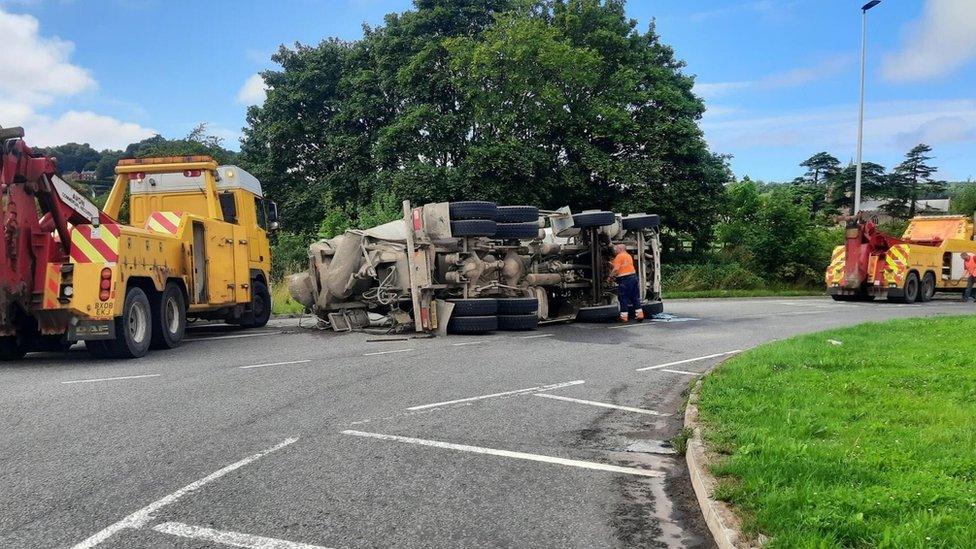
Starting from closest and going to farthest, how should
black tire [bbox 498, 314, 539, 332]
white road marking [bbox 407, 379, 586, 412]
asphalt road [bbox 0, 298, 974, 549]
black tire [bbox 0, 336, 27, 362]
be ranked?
asphalt road [bbox 0, 298, 974, 549] < white road marking [bbox 407, 379, 586, 412] < black tire [bbox 0, 336, 27, 362] < black tire [bbox 498, 314, 539, 332]

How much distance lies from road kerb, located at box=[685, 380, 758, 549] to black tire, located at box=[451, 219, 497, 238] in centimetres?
698

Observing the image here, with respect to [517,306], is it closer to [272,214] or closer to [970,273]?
[272,214]

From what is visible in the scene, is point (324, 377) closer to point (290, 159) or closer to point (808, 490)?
point (808, 490)

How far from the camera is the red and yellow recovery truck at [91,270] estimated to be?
Result: 9.18m

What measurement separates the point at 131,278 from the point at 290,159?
23746 mm

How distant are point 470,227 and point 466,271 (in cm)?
73

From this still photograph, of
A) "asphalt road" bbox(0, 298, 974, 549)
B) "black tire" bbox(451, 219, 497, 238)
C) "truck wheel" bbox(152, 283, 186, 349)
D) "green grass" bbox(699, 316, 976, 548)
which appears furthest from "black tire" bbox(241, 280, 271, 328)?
"green grass" bbox(699, 316, 976, 548)

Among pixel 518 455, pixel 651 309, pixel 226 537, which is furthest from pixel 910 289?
pixel 226 537

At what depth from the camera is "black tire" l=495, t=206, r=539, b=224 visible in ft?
41.7

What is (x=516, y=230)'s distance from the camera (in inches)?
495

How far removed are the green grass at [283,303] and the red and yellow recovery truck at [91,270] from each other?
18.2 feet

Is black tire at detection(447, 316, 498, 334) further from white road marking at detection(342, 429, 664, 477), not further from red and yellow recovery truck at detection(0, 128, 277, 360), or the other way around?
white road marking at detection(342, 429, 664, 477)

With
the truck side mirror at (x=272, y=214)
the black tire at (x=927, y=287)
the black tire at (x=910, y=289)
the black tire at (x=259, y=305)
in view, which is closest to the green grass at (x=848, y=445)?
the black tire at (x=259, y=305)

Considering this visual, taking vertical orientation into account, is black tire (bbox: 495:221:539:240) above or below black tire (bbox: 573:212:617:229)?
below
